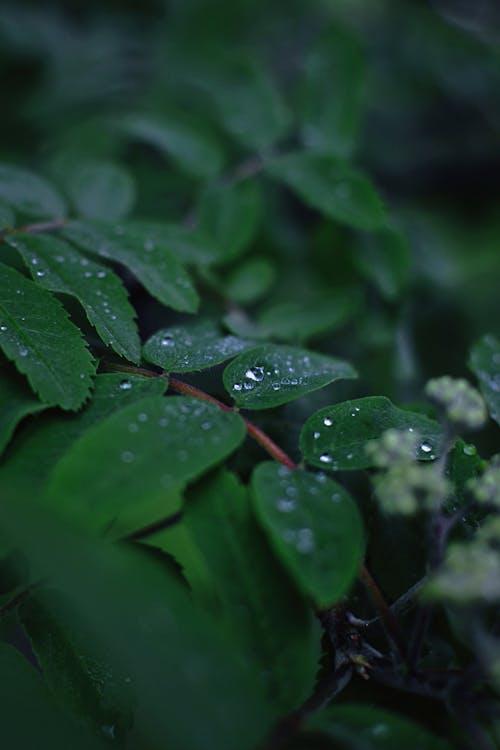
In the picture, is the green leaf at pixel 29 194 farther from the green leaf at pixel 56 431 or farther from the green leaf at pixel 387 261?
the green leaf at pixel 387 261

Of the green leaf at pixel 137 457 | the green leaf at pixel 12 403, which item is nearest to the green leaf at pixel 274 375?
the green leaf at pixel 137 457

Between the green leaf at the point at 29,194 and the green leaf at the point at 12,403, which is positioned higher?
the green leaf at the point at 29,194

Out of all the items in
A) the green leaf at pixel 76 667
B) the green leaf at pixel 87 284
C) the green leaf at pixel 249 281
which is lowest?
the green leaf at pixel 76 667

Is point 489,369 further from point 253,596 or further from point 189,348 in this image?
point 253,596

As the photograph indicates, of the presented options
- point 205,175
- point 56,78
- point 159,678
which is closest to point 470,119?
point 205,175

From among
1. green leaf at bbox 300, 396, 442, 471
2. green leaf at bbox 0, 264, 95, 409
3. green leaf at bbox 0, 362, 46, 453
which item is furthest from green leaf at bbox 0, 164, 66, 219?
green leaf at bbox 300, 396, 442, 471

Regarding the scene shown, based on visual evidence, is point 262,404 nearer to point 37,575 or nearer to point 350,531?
point 350,531

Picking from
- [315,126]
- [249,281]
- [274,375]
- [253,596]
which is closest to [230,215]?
[249,281]

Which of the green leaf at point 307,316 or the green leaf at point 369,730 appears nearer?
the green leaf at point 369,730
